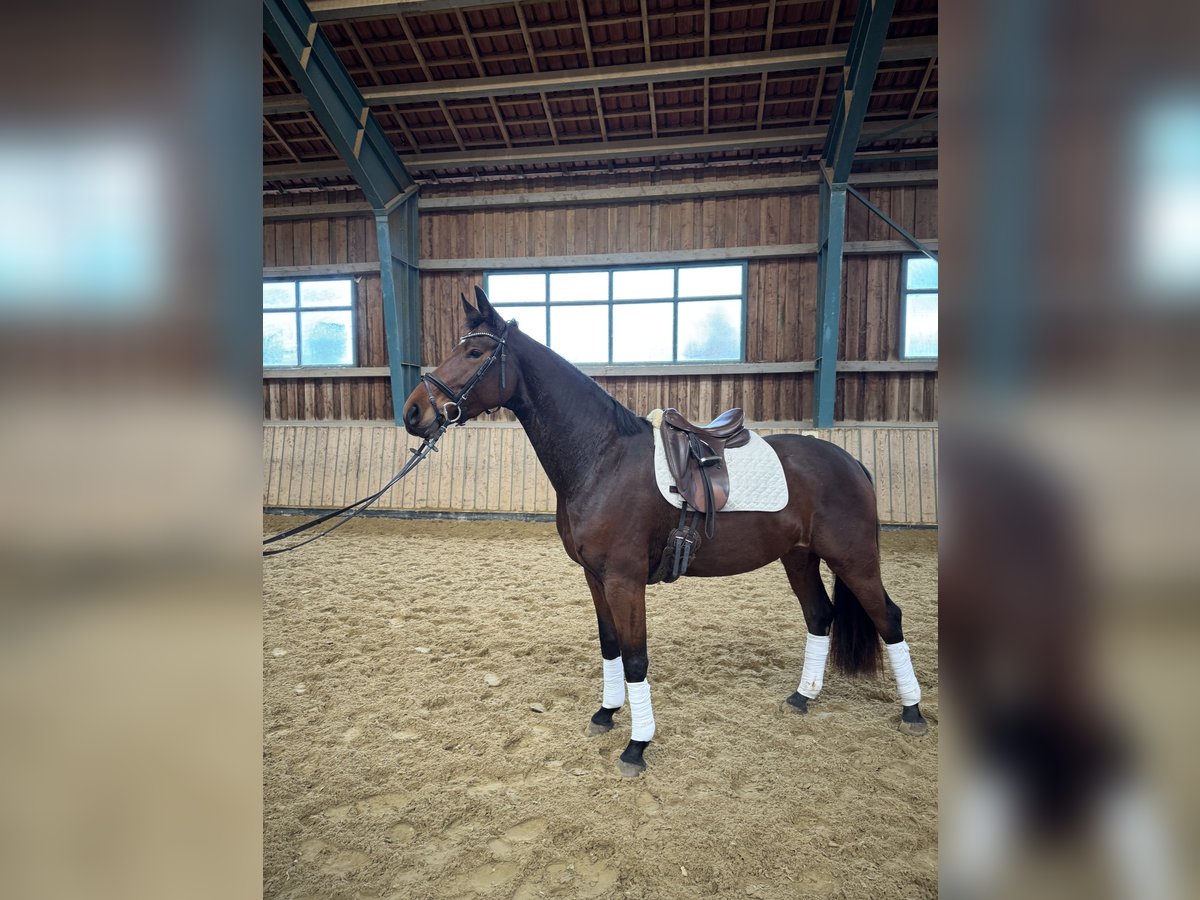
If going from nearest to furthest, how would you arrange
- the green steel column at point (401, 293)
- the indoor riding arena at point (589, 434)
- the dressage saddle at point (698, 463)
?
the indoor riding arena at point (589, 434)
the dressage saddle at point (698, 463)
the green steel column at point (401, 293)

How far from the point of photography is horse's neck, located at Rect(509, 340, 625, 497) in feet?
7.29

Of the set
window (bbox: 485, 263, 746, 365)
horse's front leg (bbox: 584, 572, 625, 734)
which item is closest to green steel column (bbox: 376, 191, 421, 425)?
window (bbox: 485, 263, 746, 365)

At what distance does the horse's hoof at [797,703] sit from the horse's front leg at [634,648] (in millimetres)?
740

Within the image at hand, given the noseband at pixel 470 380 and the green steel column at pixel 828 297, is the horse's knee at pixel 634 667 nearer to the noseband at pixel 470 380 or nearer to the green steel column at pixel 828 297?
the noseband at pixel 470 380

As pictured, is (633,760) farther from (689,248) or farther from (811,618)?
(689,248)

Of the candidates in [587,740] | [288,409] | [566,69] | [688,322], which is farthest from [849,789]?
[288,409]

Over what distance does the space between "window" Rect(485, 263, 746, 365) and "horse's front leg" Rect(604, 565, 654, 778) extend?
577cm

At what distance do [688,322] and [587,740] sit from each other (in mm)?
6161

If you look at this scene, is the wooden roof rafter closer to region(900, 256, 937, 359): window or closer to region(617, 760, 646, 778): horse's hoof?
region(900, 256, 937, 359): window

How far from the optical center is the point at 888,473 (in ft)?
21.2

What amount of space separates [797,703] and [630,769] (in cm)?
90

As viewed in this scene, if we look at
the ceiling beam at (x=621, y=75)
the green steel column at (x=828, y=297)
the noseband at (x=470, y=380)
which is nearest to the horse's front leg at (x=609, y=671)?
the noseband at (x=470, y=380)

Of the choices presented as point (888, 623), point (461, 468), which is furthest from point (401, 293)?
point (888, 623)

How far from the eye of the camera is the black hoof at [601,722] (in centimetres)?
226
